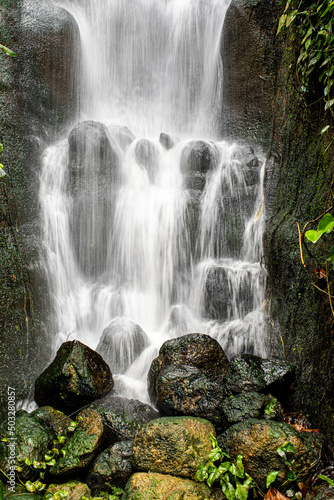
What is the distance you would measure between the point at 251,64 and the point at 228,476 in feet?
25.7

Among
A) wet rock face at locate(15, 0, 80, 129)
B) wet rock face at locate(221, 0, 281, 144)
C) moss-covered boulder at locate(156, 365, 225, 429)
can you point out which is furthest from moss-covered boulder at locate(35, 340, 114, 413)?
wet rock face at locate(221, 0, 281, 144)

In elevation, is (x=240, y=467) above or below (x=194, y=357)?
below

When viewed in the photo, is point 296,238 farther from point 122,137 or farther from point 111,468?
point 122,137

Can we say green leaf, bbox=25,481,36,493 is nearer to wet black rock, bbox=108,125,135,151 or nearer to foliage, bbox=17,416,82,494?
foliage, bbox=17,416,82,494

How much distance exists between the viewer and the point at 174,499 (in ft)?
9.13

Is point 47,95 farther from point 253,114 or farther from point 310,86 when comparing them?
point 310,86

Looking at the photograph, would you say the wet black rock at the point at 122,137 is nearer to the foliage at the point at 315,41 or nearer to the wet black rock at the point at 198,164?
the wet black rock at the point at 198,164

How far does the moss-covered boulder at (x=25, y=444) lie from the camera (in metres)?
3.42

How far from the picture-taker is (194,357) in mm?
4426

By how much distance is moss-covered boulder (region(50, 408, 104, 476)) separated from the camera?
3.40m

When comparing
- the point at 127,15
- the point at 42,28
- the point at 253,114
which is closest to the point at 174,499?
the point at 253,114

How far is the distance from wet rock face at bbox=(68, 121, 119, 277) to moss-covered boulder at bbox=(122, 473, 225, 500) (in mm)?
4075

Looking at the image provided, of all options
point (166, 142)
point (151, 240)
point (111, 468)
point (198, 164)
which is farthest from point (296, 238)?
point (166, 142)

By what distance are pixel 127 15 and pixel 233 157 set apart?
19.4 feet
